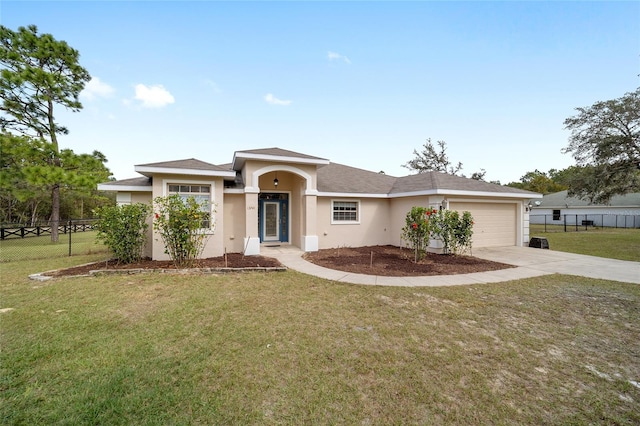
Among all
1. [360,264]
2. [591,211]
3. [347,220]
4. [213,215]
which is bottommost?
[360,264]

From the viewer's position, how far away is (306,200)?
35.9 feet

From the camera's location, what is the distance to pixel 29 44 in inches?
562

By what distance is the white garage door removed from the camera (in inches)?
474

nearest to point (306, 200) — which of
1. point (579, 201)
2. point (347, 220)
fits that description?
point (347, 220)

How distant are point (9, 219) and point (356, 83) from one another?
4374cm

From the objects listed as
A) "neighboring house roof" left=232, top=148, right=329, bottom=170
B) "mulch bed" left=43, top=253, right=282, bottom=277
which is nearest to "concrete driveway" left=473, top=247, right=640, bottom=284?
"neighboring house roof" left=232, top=148, right=329, bottom=170

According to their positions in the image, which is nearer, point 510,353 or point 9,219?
point 510,353

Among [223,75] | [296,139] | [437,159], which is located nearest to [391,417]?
[223,75]

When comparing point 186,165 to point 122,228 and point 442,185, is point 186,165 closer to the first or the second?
point 122,228

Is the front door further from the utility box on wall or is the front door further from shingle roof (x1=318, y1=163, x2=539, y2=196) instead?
the utility box on wall

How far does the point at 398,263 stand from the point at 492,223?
692 centimetres

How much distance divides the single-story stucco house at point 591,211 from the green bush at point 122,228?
33.9m

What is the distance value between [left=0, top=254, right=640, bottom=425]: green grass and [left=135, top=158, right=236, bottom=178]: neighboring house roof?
4070 millimetres

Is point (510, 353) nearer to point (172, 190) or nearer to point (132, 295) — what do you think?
point (132, 295)
